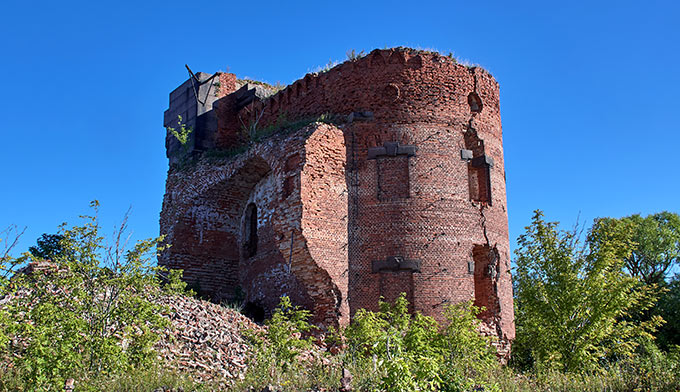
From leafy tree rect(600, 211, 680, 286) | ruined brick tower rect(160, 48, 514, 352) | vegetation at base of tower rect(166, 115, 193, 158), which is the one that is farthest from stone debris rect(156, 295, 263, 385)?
leafy tree rect(600, 211, 680, 286)

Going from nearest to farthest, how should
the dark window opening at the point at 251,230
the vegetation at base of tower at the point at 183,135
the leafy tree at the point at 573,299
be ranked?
the leafy tree at the point at 573,299, the dark window opening at the point at 251,230, the vegetation at base of tower at the point at 183,135

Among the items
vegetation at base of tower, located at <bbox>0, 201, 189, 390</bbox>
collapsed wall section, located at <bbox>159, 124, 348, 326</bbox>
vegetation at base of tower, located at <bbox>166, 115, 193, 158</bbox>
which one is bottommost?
vegetation at base of tower, located at <bbox>0, 201, 189, 390</bbox>

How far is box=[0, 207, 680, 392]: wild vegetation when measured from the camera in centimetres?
877

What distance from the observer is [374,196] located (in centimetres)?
1573

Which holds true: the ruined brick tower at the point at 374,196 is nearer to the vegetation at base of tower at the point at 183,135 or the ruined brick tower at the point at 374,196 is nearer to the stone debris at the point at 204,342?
the vegetation at base of tower at the point at 183,135

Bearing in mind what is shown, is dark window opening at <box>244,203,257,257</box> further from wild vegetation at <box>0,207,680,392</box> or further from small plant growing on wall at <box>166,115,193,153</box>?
wild vegetation at <box>0,207,680,392</box>

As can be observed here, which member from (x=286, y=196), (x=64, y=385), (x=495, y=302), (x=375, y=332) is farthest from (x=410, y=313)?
(x=64, y=385)

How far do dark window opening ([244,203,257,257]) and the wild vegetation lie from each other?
4655 millimetres

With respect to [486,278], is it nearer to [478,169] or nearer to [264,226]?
[478,169]

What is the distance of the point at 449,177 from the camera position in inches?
625

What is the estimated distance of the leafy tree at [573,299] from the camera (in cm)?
1374

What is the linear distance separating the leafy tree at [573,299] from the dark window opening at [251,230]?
289 inches

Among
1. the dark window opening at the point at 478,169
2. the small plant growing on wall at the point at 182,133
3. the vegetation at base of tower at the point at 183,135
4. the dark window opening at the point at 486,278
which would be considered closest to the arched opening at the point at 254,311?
the dark window opening at the point at 486,278

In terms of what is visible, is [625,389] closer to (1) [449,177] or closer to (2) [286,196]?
(1) [449,177]
